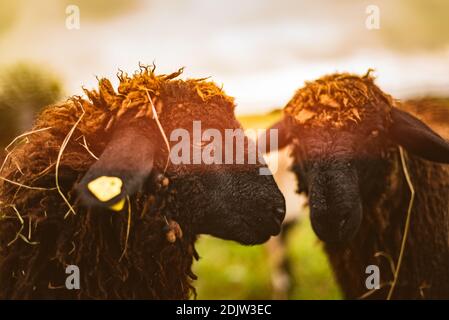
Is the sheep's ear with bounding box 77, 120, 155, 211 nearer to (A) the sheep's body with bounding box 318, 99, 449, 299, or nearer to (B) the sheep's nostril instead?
(B) the sheep's nostril

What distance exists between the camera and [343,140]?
298 cm

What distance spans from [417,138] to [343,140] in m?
0.42

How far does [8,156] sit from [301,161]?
1614 millimetres

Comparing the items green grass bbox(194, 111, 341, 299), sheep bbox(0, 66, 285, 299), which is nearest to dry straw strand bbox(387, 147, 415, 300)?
sheep bbox(0, 66, 285, 299)

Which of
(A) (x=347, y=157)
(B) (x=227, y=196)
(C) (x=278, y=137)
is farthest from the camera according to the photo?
(C) (x=278, y=137)

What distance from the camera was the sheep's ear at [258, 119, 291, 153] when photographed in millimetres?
3476

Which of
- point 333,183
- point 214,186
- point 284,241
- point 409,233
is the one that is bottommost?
point 284,241

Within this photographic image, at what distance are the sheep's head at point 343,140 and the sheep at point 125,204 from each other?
14.8 inches

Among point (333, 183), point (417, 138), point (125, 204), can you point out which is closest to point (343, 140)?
point (333, 183)

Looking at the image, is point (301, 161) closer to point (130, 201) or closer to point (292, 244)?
point (130, 201)

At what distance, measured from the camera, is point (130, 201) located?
242 centimetres

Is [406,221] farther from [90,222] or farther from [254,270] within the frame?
[254,270]

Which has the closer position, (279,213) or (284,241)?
(279,213)

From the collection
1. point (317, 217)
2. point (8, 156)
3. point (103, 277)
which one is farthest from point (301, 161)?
point (8, 156)
